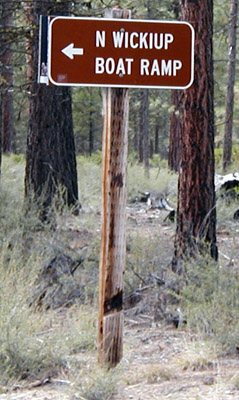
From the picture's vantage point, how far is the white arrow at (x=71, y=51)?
17.4ft

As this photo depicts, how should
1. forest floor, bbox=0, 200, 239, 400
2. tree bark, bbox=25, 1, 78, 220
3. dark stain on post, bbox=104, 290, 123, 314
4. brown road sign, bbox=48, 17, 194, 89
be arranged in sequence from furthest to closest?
1. tree bark, bbox=25, 1, 78, 220
2. dark stain on post, bbox=104, 290, 123, 314
3. brown road sign, bbox=48, 17, 194, 89
4. forest floor, bbox=0, 200, 239, 400

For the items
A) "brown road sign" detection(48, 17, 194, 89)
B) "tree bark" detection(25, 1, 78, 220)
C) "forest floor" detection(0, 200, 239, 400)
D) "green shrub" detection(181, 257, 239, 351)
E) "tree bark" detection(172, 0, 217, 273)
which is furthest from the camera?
"tree bark" detection(25, 1, 78, 220)

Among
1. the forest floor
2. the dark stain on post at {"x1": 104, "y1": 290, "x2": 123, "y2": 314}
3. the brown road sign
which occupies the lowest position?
the forest floor

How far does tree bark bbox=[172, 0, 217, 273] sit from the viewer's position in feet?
27.6

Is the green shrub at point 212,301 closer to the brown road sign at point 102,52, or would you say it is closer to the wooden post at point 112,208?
the wooden post at point 112,208

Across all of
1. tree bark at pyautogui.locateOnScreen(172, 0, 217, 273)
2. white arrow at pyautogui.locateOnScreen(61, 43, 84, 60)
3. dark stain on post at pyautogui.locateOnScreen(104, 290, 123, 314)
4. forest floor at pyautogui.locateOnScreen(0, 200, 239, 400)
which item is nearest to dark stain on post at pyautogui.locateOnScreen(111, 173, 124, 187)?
dark stain on post at pyautogui.locateOnScreen(104, 290, 123, 314)

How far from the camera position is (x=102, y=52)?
5324mm

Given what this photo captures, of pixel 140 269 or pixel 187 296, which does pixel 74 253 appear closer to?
pixel 140 269

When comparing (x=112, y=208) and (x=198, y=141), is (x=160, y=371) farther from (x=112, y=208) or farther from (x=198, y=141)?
(x=198, y=141)

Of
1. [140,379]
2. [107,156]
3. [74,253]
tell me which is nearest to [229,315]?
[140,379]

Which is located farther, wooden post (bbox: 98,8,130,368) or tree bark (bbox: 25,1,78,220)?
tree bark (bbox: 25,1,78,220)

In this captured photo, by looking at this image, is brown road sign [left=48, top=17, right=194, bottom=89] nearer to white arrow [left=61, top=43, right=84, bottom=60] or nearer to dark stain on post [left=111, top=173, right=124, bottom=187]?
white arrow [left=61, top=43, right=84, bottom=60]

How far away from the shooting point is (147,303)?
26.0 feet

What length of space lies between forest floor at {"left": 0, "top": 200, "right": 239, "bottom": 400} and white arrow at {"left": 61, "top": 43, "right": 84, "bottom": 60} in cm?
226
